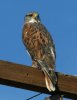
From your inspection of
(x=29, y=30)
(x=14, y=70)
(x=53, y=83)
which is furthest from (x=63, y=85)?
(x=29, y=30)

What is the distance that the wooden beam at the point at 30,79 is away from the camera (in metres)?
4.18

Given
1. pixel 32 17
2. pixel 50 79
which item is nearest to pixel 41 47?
pixel 50 79

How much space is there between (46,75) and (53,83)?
0.52ft

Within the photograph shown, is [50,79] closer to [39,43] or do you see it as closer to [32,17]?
[39,43]

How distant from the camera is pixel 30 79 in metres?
4.31

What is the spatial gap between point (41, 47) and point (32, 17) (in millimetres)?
2781

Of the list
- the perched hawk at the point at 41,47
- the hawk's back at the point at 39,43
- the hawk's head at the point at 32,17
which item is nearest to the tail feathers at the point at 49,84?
the perched hawk at the point at 41,47

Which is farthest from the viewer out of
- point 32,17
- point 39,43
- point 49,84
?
point 32,17

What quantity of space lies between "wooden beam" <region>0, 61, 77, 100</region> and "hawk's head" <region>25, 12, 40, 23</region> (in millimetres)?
4309

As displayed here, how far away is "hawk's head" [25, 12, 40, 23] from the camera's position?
28.9 feet

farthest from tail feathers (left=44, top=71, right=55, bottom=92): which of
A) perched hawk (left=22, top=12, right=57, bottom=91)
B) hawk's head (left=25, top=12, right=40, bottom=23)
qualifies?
hawk's head (left=25, top=12, right=40, bottom=23)

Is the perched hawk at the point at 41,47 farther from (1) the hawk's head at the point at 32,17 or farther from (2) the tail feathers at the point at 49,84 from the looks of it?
(1) the hawk's head at the point at 32,17

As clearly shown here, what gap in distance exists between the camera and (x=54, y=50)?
647 centimetres

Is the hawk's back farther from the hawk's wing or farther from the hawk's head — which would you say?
the hawk's head
